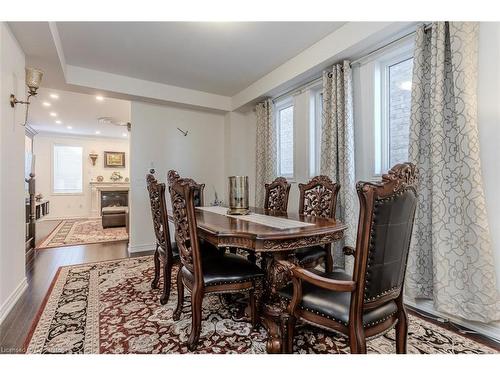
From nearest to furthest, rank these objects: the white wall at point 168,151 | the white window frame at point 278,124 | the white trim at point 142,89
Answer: the white trim at point 142,89 → the white window frame at point 278,124 → the white wall at point 168,151

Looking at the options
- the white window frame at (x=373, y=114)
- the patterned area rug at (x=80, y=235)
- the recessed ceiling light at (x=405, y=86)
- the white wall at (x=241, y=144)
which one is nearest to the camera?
the recessed ceiling light at (x=405, y=86)

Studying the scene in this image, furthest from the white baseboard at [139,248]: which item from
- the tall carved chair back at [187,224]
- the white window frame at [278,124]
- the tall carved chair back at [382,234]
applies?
the tall carved chair back at [382,234]

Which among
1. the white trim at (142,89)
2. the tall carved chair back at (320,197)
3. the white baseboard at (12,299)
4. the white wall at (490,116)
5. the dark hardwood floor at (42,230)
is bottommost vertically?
the dark hardwood floor at (42,230)

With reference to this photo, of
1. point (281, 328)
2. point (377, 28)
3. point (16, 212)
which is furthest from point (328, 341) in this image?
point (16, 212)

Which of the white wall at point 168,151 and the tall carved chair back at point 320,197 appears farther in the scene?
the white wall at point 168,151

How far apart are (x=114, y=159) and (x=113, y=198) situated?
53.7 inches

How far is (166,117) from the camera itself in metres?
4.52

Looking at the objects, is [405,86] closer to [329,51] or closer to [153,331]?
[329,51]

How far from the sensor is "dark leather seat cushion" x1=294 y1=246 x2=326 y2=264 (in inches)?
82.7

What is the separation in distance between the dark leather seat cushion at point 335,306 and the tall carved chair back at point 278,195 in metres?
1.49

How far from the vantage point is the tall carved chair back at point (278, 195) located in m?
2.83

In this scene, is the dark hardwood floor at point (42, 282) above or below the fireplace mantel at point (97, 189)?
below

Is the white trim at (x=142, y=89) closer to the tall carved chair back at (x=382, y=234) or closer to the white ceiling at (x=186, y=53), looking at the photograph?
the white ceiling at (x=186, y=53)

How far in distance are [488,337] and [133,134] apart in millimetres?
4568
